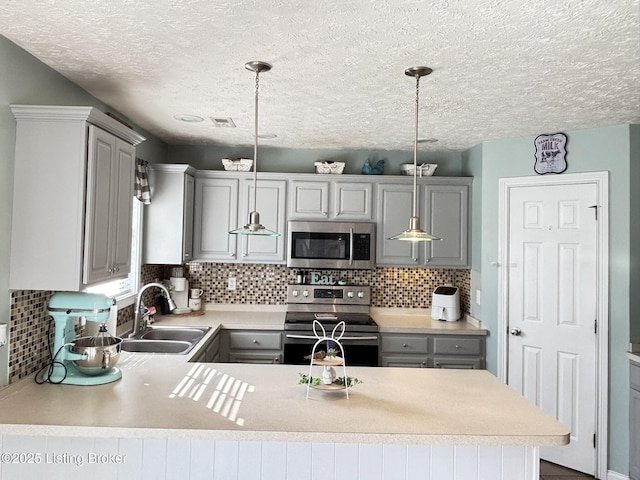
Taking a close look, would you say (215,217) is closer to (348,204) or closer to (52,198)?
(348,204)

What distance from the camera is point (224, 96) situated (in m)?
2.71

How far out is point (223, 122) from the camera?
3.35 m

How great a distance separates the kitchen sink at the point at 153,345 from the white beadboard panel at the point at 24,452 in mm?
1314

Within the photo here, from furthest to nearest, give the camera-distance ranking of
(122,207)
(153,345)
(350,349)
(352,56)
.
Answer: (350,349) → (153,345) → (122,207) → (352,56)

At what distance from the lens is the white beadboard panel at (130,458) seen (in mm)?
1805

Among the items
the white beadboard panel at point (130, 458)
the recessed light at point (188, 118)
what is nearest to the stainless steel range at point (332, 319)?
the white beadboard panel at point (130, 458)

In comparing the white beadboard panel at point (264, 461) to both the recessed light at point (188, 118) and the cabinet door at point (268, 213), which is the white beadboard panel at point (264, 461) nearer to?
the recessed light at point (188, 118)

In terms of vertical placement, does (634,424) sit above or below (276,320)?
below

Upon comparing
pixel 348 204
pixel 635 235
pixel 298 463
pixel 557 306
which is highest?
pixel 348 204

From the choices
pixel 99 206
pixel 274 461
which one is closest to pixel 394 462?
pixel 274 461

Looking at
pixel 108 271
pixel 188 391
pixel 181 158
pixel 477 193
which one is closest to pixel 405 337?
pixel 477 193

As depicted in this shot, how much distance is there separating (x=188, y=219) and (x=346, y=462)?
2695 mm

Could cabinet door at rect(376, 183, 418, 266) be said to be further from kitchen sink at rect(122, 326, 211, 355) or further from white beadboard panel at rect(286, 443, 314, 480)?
white beadboard panel at rect(286, 443, 314, 480)

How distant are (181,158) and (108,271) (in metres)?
2.27
